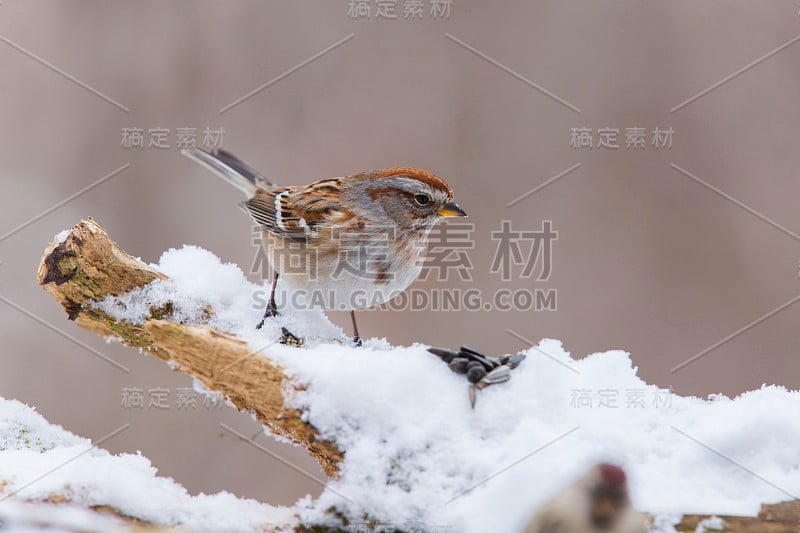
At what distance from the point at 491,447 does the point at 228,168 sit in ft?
9.17

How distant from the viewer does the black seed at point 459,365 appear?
8.68 ft

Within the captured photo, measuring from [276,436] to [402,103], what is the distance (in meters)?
3.83

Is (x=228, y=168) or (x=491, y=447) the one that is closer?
(x=491, y=447)

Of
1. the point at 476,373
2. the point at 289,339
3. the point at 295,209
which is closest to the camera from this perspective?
the point at 476,373

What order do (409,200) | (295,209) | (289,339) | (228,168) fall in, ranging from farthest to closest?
(228,168) → (295,209) → (409,200) → (289,339)

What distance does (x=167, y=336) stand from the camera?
2652mm

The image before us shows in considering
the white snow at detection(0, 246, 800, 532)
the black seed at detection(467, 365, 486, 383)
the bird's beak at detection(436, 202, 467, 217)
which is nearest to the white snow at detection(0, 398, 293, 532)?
the white snow at detection(0, 246, 800, 532)

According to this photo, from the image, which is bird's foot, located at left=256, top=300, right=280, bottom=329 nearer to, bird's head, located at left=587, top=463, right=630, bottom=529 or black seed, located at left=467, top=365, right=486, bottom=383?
black seed, located at left=467, top=365, right=486, bottom=383

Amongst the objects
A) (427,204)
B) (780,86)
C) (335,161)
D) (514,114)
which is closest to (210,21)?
(335,161)

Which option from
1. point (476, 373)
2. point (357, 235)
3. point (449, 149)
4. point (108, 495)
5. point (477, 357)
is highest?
point (449, 149)

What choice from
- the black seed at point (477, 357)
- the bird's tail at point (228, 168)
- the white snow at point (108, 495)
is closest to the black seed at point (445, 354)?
the black seed at point (477, 357)

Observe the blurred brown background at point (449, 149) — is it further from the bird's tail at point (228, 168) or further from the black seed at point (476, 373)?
the black seed at point (476, 373)

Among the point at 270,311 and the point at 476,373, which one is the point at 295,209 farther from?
the point at 476,373

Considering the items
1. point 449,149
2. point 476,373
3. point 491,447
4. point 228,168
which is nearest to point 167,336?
point 476,373
